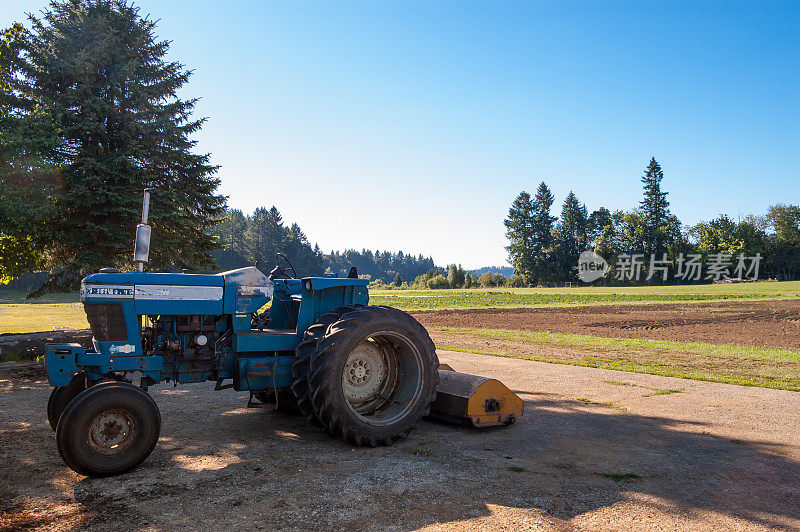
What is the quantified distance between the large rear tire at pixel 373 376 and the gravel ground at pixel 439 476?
0.28 m

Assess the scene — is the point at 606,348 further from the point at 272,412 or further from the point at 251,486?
the point at 251,486

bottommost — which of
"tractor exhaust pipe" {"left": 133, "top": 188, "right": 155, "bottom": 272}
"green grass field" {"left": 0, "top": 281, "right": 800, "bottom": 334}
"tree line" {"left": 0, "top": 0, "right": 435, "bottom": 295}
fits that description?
"green grass field" {"left": 0, "top": 281, "right": 800, "bottom": 334}

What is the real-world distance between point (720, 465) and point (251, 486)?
426 centimetres

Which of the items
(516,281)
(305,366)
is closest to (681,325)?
(305,366)

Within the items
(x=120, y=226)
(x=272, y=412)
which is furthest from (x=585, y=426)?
(x=120, y=226)

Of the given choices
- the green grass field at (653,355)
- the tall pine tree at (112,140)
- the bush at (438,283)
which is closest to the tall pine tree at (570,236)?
the bush at (438,283)

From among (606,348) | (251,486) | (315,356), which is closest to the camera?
(251,486)

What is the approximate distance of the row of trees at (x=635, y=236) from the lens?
82750 mm

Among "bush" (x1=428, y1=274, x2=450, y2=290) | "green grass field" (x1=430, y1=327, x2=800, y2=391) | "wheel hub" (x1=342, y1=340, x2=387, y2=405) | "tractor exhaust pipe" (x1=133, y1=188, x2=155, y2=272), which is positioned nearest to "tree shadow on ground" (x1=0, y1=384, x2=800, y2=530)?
"wheel hub" (x1=342, y1=340, x2=387, y2=405)

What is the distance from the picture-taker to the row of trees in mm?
82750

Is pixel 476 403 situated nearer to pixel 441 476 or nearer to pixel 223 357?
pixel 441 476

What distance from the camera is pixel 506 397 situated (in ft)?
20.2

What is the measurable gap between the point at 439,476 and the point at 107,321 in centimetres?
338

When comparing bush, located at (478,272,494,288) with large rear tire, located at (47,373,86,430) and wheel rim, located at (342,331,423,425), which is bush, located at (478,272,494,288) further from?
large rear tire, located at (47,373,86,430)
